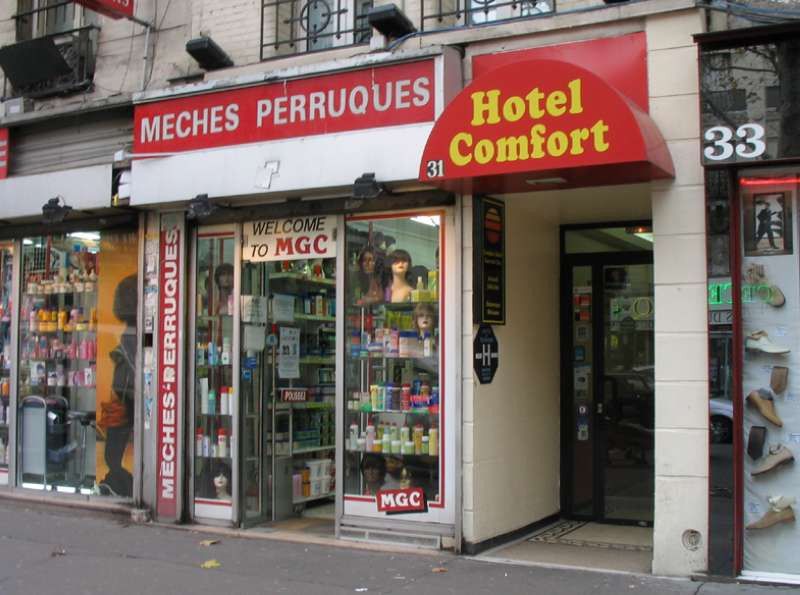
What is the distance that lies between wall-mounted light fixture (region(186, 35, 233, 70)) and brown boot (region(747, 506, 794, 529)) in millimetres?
6043

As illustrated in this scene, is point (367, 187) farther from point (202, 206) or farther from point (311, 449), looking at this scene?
point (311, 449)

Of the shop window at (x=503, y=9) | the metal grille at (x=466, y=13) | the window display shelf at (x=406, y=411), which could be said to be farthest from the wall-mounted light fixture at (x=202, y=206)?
the shop window at (x=503, y=9)

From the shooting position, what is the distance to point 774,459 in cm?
618

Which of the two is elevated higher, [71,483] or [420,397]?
[420,397]

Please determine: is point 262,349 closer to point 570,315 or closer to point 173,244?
point 173,244

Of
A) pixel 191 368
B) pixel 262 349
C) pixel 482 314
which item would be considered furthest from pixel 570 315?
pixel 191 368

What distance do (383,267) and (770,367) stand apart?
3.26 m

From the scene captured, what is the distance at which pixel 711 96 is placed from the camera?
6.27 m

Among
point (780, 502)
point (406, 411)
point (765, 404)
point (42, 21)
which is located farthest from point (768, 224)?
point (42, 21)

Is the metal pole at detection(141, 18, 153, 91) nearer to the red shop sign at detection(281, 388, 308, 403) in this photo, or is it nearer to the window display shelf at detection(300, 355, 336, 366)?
the window display shelf at detection(300, 355, 336, 366)

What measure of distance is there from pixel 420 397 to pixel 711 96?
328 centimetres

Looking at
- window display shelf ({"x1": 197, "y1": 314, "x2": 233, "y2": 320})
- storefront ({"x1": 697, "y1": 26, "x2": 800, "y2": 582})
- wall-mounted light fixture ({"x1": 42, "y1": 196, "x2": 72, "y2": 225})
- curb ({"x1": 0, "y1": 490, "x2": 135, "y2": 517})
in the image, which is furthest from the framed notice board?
wall-mounted light fixture ({"x1": 42, "y1": 196, "x2": 72, "y2": 225})

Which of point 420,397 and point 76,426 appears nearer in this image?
point 420,397

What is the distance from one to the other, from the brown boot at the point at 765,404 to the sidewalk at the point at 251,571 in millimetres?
1112
